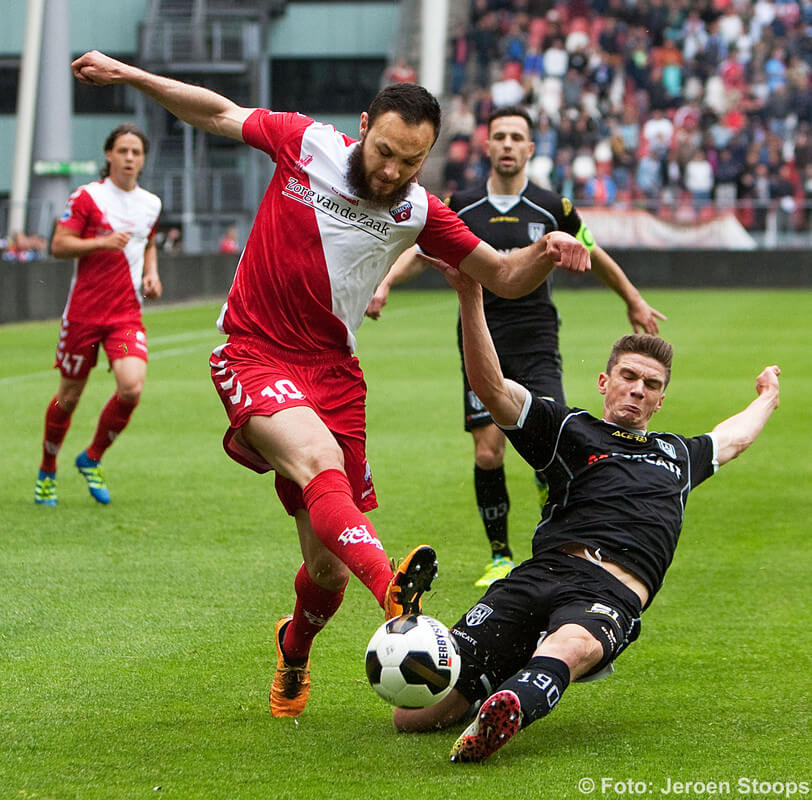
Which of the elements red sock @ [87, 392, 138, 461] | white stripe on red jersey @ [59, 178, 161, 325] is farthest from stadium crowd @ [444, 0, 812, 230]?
red sock @ [87, 392, 138, 461]

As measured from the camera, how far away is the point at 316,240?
5.09m

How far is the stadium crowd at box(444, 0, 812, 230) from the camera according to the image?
3441 centimetres

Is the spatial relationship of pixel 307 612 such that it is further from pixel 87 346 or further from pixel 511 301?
pixel 87 346

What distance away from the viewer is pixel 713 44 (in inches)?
1484

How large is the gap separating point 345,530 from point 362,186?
4.15 ft

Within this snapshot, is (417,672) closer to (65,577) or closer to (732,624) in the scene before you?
(732,624)

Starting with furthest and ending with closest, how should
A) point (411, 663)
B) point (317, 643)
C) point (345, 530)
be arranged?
point (317, 643) → point (345, 530) → point (411, 663)

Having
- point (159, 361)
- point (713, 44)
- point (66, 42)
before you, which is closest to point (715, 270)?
point (713, 44)

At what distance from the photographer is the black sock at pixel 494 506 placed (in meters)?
7.56

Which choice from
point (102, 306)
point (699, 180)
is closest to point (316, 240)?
point (102, 306)

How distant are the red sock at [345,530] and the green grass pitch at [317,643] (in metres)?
0.62

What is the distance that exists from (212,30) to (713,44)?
50.7ft

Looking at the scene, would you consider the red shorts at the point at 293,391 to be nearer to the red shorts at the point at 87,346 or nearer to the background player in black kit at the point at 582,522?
the background player in black kit at the point at 582,522

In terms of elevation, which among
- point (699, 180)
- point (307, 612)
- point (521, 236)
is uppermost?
point (521, 236)
